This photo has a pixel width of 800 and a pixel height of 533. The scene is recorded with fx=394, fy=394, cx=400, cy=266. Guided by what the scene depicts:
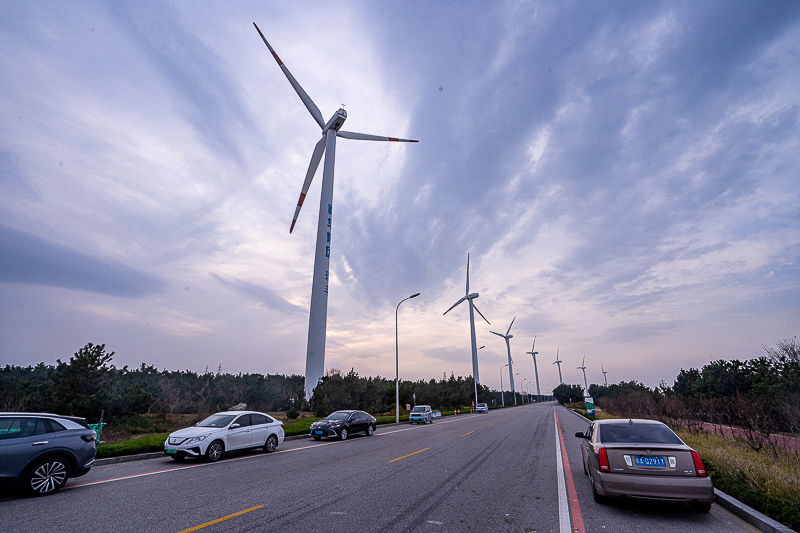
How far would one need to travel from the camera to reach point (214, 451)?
12641mm

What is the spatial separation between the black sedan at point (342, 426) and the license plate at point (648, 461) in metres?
15.7

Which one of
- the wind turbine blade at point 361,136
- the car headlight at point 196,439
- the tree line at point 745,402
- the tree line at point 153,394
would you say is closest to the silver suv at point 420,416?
the tree line at point 153,394

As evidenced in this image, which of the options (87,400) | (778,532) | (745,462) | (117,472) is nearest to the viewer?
(778,532)

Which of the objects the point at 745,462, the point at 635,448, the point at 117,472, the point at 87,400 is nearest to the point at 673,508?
the point at 635,448

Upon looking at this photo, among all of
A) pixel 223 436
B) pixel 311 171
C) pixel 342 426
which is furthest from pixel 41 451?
pixel 311 171

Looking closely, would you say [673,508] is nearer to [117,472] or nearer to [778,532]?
[778,532]

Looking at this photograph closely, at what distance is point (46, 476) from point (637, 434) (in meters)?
11.4

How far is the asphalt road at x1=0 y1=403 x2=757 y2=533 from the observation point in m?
5.86

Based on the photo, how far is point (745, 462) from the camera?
9180mm

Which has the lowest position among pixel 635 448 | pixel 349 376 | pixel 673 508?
pixel 673 508

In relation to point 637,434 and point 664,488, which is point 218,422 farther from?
point 664,488

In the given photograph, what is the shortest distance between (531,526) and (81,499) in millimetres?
8111

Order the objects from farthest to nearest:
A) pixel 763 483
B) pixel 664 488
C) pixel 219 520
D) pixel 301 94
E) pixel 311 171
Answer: pixel 311 171 < pixel 301 94 < pixel 763 483 < pixel 664 488 < pixel 219 520

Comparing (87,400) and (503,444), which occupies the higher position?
(87,400)
